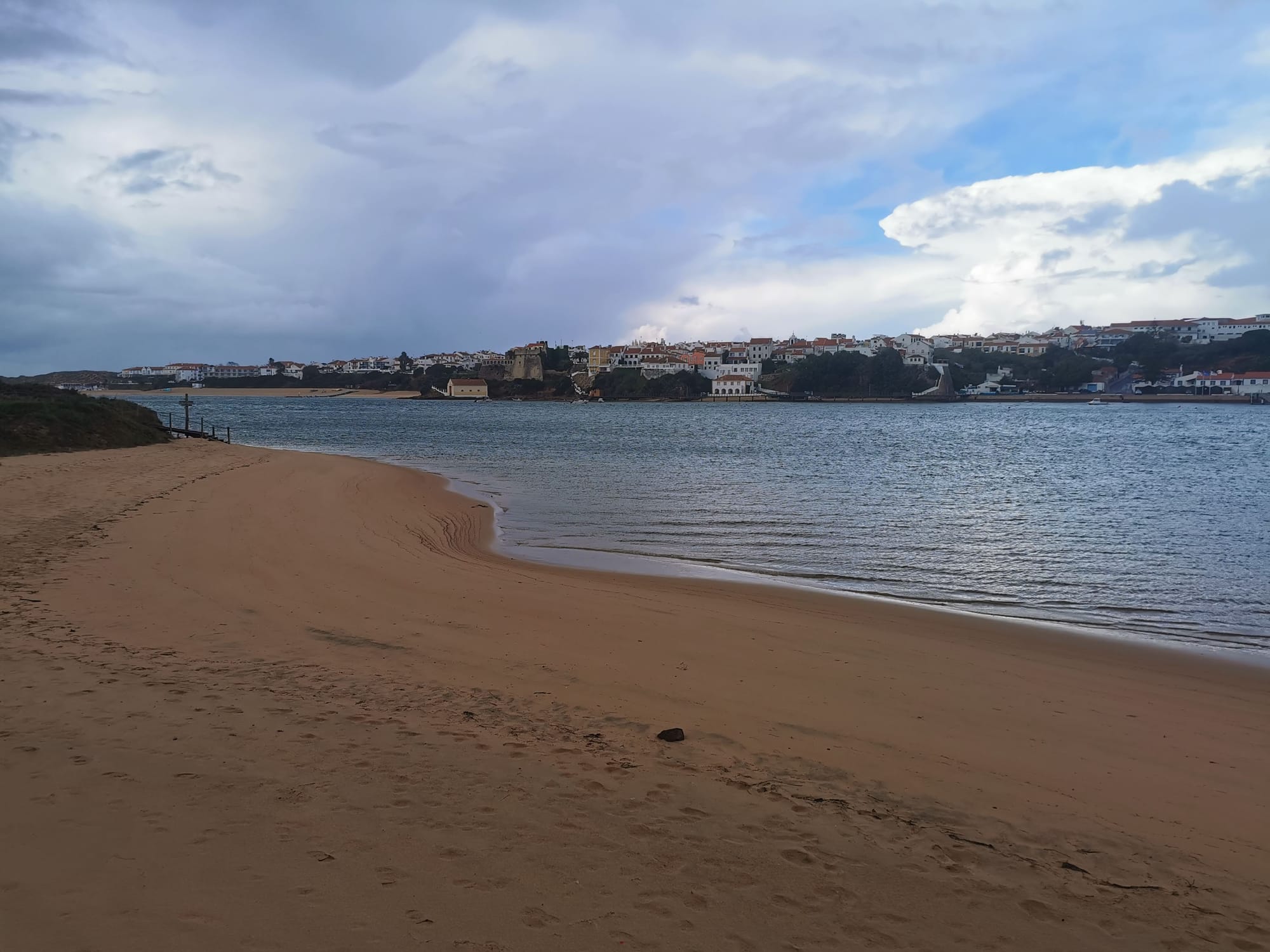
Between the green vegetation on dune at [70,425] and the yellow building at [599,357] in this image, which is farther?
the yellow building at [599,357]

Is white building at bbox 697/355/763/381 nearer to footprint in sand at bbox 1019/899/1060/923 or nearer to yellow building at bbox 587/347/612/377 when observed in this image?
yellow building at bbox 587/347/612/377

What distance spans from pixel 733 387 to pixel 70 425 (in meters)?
127

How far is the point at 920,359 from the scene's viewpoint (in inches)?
6334

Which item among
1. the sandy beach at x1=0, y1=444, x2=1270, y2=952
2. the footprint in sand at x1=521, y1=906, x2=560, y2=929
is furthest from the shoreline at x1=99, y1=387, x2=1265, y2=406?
the footprint in sand at x1=521, y1=906, x2=560, y2=929

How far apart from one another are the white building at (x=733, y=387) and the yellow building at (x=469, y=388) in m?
46.9

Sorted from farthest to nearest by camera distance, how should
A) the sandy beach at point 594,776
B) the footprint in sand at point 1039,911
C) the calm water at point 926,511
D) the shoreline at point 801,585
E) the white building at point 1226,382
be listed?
1. the white building at point 1226,382
2. the calm water at point 926,511
3. the shoreline at point 801,585
4. the footprint in sand at point 1039,911
5. the sandy beach at point 594,776

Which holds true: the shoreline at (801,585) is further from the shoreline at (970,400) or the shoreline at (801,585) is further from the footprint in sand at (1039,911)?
the shoreline at (970,400)

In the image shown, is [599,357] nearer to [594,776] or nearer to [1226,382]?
[1226,382]

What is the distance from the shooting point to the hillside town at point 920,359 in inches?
5802

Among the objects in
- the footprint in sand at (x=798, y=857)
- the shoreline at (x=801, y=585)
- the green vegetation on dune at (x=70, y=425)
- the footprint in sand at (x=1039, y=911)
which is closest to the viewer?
the footprint in sand at (x=1039, y=911)

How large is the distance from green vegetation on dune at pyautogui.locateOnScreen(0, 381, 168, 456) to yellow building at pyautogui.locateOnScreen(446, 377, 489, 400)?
125 m

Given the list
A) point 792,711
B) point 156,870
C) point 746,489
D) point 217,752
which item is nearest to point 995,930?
point 792,711

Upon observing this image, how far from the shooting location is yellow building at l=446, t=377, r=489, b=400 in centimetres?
16188

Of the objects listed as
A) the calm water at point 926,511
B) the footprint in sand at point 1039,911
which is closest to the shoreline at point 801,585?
the calm water at point 926,511
